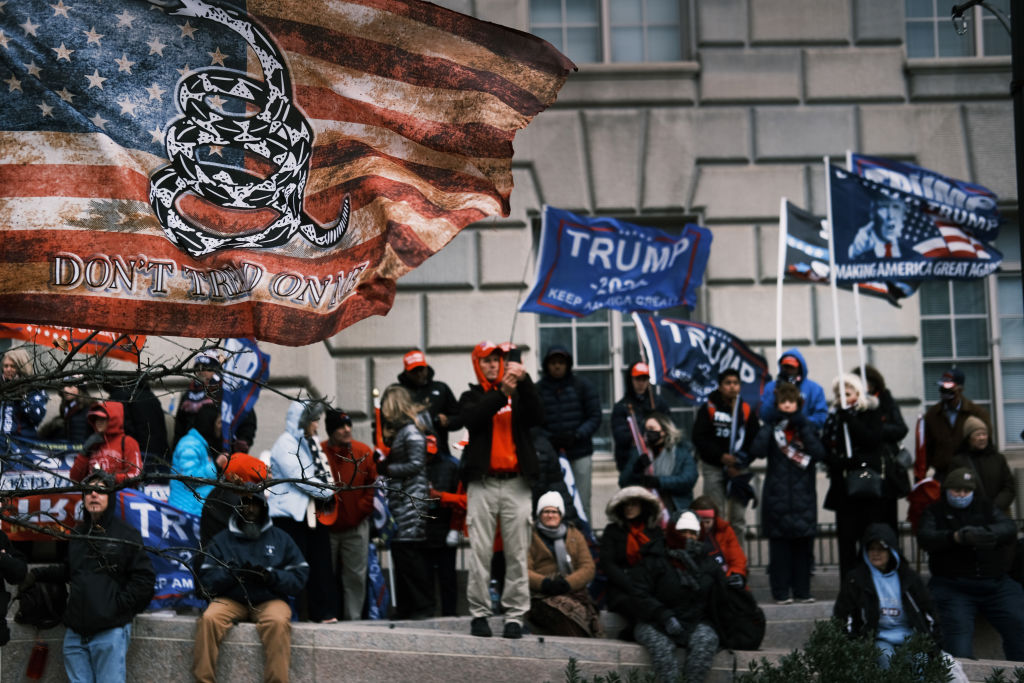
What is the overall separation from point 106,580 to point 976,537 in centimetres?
666

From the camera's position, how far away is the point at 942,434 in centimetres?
1459

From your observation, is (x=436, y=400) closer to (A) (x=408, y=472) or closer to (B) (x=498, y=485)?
(A) (x=408, y=472)

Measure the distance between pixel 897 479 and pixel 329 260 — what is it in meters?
8.01

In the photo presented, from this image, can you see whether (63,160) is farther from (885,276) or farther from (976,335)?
(976,335)

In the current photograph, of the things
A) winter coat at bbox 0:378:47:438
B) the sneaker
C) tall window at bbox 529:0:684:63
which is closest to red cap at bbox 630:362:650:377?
the sneaker

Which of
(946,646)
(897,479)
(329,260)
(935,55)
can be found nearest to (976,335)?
(935,55)

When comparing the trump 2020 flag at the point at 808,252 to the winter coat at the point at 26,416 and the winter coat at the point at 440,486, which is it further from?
the winter coat at the point at 26,416

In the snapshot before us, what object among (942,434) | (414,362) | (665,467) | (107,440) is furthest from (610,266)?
(107,440)

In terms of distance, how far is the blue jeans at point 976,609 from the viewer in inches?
498

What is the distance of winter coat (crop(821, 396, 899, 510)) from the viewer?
534 inches

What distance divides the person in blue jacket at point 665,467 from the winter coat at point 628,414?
0.28 metres

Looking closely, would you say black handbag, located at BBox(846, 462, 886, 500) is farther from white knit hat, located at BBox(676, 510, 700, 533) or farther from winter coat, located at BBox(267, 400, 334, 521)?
winter coat, located at BBox(267, 400, 334, 521)

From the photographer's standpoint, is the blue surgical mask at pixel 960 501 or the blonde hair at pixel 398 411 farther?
the blue surgical mask at pixel 960 501

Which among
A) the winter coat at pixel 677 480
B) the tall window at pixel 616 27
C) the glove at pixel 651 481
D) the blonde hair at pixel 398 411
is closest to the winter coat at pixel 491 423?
the blonde hair at pixel 398 411
